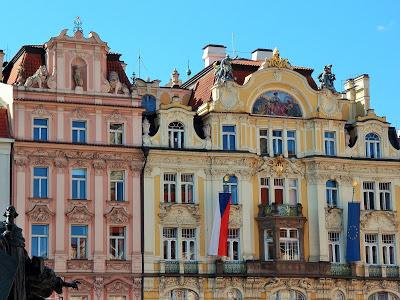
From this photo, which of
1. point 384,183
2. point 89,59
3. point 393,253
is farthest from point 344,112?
point 89,59

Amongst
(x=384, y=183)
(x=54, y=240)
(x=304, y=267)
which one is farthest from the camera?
(x=384, y=183)

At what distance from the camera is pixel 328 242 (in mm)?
52281

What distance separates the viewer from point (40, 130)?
4834 centimetres

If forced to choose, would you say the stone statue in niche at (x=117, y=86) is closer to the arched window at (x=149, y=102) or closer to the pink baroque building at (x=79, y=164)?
the pink baroque building at (x=79, y=164)

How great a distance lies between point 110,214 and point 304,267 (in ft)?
33.0

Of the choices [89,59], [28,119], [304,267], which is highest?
[89,59]

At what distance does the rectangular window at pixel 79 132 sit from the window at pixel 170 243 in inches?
233

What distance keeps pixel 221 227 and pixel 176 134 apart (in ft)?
17.3

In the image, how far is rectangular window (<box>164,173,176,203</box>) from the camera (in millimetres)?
50188

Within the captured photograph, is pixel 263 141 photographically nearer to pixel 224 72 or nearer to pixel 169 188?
pixel 224 72

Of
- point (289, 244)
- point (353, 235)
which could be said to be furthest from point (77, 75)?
point (353, 235)

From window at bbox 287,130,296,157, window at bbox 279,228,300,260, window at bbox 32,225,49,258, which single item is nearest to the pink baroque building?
window at bbox 32,225,49,258

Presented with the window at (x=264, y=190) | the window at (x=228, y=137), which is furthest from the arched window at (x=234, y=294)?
the window at (x=228, y=137)

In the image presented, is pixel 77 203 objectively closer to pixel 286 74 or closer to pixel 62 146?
pixel 62 146
